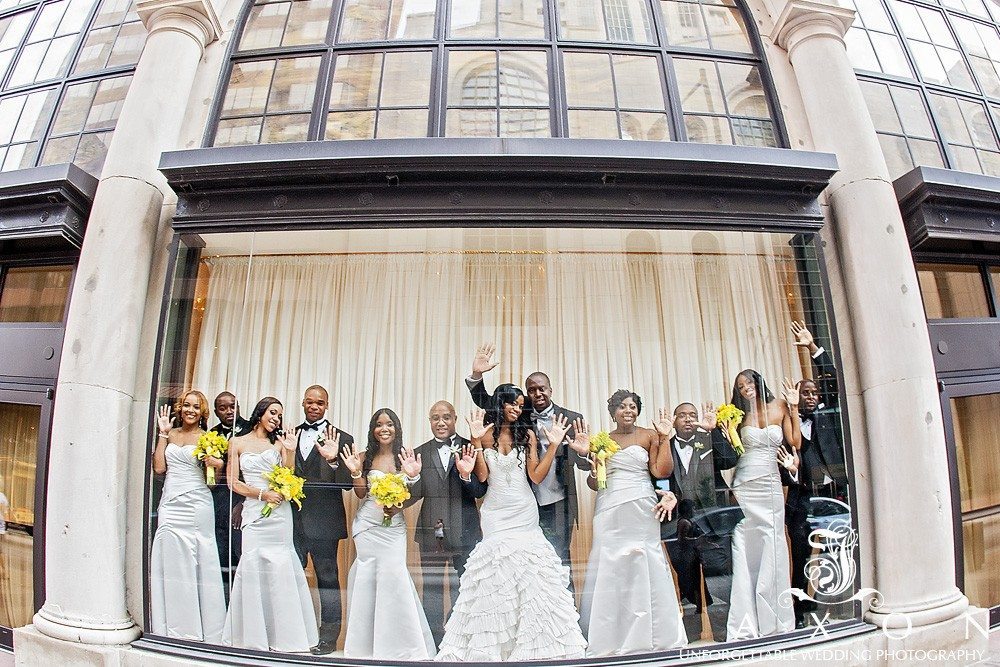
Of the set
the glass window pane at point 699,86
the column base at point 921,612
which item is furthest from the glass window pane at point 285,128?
the column base at point 921,612

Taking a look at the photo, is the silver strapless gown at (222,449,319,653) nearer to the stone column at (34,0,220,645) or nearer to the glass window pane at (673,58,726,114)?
the stone column at (34,0,220,645)

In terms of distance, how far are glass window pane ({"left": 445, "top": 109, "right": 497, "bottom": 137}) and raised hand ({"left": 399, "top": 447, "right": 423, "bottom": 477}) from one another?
3.40 metres

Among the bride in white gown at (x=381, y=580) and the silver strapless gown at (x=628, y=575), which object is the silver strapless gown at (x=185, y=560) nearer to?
the bride in white gown at (x=381, y=580)

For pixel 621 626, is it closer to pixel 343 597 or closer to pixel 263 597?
pixel 343 597

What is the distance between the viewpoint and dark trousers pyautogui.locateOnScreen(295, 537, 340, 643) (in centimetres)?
424

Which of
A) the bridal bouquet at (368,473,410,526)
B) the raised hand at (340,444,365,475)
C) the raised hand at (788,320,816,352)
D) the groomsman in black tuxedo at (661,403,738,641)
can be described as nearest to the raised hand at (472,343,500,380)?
the bridal bouquet at (368,473,410,526)

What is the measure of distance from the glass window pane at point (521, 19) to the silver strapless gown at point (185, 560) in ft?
19.0

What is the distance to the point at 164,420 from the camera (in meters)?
4.41

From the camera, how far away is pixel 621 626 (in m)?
4.13

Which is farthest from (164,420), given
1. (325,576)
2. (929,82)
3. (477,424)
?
(929,82)

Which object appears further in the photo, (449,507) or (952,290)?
(952,290)

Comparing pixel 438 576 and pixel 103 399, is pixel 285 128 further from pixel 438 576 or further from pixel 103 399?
pixel 438 576

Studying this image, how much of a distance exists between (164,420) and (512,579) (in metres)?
3.49

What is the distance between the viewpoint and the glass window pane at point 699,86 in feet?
18.0
